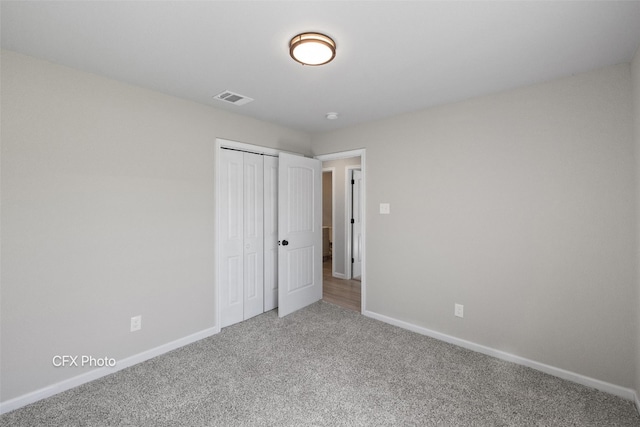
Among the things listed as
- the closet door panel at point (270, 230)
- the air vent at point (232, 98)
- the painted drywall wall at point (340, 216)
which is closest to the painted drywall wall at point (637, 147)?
the air vent at point (232, 98)

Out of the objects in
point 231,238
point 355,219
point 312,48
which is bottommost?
point 231,238

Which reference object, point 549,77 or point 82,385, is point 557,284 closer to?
point 549,77

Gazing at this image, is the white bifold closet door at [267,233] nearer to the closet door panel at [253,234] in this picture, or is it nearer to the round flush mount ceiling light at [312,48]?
the closet door panel at [253,234]

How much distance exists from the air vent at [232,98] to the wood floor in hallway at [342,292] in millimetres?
2779

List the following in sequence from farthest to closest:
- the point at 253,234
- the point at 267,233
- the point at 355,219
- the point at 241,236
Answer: the point at 355,219 < the point at 267,233 < the point at 253,234 < the point at 241,236

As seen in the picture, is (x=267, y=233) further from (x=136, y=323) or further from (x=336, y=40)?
(x=336, y=40)

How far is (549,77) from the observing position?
226 cm

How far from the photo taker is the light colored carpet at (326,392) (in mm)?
1844

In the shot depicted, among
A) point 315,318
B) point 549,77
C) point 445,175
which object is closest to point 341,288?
point 315,318

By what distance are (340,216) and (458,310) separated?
2876 millimetres

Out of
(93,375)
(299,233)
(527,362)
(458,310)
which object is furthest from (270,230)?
(527,362)

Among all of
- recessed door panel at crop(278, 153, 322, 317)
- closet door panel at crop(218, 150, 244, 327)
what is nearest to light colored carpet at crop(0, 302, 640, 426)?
closet door panel at crop(218, 150, 244, 327)

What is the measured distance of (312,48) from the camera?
1772mm

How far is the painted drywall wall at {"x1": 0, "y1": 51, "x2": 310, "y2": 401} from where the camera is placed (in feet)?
6.34
